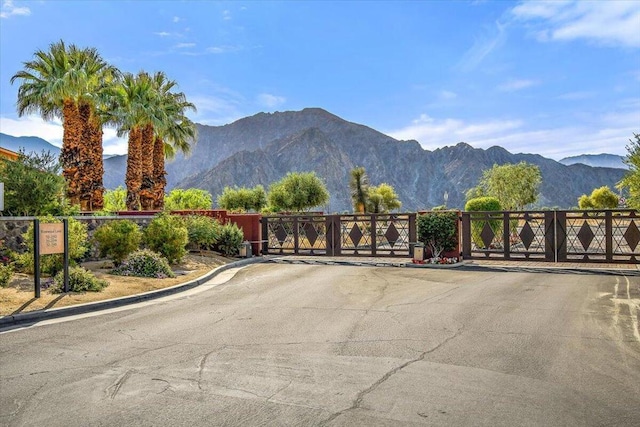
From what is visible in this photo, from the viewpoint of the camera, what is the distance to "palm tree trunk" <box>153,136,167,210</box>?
3941 cm

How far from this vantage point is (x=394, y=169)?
182 meters

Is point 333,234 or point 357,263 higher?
point 333,234

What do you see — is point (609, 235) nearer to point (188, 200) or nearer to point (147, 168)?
point (147, 168)

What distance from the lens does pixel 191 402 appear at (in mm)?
5277

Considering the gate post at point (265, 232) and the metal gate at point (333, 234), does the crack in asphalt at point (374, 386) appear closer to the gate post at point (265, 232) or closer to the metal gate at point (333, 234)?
the metal gate at point (333, 234)

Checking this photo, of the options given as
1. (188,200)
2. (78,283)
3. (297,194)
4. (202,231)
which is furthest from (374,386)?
(297,194)

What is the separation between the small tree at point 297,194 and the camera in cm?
6084

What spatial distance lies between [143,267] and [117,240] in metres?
1.79

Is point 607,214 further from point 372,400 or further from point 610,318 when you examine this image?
point 372,400

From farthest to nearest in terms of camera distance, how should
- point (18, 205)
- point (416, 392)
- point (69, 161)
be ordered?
point (69, 161) → point (18, 205) → point (416, 392)

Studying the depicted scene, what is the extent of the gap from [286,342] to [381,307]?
3.48 metres

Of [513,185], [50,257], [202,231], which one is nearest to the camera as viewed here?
[50,257]

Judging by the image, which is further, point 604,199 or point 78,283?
point 604,199

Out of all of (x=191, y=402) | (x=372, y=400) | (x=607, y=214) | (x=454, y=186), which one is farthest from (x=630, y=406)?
(x=454, y=186)
